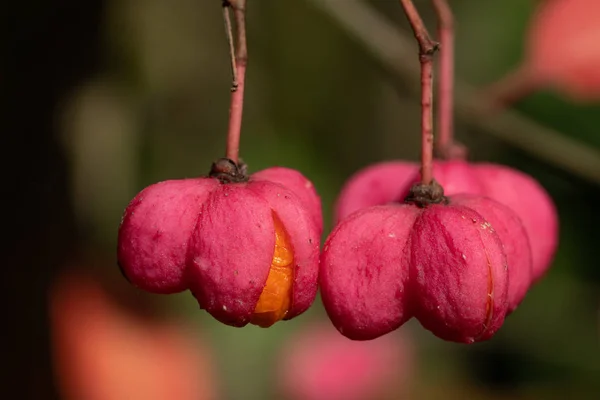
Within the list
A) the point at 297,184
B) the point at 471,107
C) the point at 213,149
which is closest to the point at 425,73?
the point at 297,184

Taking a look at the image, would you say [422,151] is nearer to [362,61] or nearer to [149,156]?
[149,156]

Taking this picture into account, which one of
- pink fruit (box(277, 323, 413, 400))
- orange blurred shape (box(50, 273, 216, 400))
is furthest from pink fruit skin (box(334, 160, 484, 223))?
pink fruit (box(277, 323, 413, 400))

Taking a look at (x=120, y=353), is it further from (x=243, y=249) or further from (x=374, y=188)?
(x=243, y=249)

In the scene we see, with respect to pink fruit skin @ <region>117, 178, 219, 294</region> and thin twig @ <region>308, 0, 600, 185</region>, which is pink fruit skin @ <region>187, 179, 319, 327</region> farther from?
thin twig @ <region>308, 0, 600, 185</region>

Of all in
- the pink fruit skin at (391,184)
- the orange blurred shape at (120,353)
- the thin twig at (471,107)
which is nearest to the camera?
the pink fruit skin at (391,184)

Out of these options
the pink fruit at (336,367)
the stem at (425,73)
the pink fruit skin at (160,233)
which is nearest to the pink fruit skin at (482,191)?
the stem at (425,73)

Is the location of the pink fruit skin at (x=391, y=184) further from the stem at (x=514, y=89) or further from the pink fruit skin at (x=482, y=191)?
the stem at (x=514, y=89)
